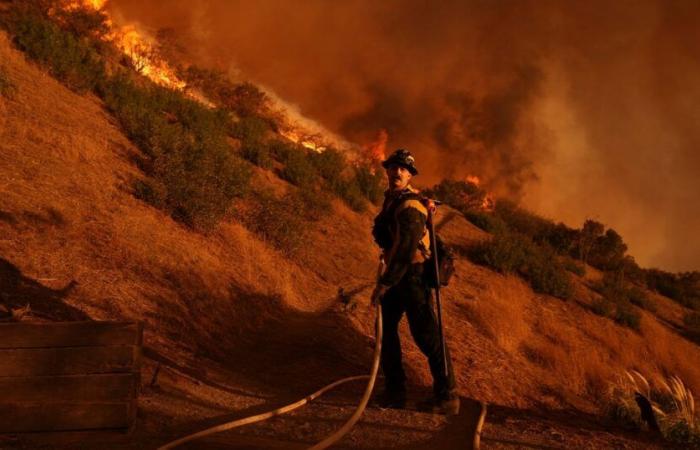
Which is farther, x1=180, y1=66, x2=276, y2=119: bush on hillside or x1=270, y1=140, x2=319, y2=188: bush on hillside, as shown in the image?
x1=180, y1=66, x2=276, y2=119: bush on hillside

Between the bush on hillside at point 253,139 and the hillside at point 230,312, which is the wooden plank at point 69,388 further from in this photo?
the bush on hillside at point 253,139

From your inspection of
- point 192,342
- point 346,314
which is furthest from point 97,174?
point 346,314

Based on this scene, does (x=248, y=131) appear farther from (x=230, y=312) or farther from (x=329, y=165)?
(x=230, y=312)

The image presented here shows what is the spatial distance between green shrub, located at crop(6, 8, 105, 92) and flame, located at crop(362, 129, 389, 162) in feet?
49.6

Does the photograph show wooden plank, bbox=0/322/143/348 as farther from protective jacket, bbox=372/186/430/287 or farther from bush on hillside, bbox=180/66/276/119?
bush on hillside, bbox=180/66/276/119

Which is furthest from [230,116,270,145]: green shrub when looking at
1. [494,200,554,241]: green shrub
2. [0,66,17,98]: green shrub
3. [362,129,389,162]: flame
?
[494,200,554,241]: green shrub

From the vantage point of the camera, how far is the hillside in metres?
4.38

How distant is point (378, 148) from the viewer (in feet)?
94.6

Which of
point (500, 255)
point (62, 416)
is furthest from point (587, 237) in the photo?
point (62, 416)

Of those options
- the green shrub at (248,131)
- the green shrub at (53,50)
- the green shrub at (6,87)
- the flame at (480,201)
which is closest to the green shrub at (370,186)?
the green shrub at (248,131)

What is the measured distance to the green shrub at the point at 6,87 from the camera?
9070 millimetres

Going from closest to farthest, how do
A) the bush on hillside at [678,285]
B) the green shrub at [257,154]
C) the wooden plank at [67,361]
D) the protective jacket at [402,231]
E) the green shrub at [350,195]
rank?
the wooden plank at [67,361] < the protective jacket at [402,231] < the green shrub at [257,154] < the green shrub at [350,195] < the bush on hillside at [678,285]

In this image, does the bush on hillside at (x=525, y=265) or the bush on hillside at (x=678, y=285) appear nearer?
the bush on hillside at (x=525, y=265)

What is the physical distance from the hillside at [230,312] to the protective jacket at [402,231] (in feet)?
4.12
